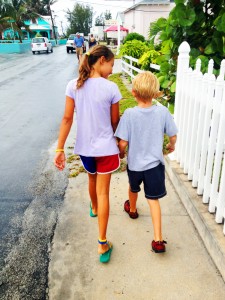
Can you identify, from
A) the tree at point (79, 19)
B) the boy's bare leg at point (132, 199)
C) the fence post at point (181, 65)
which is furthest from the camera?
→ the tree at point (79, 19)

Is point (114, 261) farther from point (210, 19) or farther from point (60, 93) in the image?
point (60, 93)

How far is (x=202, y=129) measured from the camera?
3092 mm

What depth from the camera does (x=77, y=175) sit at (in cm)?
425

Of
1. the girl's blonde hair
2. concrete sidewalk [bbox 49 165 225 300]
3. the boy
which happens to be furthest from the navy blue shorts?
the girl's blonde hair

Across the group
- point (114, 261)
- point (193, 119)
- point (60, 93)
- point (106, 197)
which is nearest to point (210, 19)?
point (193, 119)

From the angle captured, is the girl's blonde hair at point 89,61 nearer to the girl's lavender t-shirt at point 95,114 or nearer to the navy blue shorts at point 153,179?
the girl's lavender t-shirt at point 95,114

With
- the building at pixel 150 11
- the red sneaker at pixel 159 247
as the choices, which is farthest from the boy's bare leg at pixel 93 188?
the building at pixel 150 11

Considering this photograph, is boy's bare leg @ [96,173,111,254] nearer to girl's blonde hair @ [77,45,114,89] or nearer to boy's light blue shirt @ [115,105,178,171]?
boy's light blue shirt @ [115,105,178,171]

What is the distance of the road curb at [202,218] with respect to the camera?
2416mm

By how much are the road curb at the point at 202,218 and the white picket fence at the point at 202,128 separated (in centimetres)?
7

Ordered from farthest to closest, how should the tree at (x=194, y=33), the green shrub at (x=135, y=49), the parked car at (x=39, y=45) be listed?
the parked car at (x=39, y=45) < the green shrub at (x=135, y=49) < the tree at (x=194, y=33)

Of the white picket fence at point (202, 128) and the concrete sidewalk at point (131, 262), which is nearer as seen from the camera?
the concrete sidewalk at point (131, 262)

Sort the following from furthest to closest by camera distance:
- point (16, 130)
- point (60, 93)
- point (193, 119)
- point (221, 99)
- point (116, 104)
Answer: point (60, 93) → point (16, 130) → point (193, 119) → point (221, 99) → point (116, 104)

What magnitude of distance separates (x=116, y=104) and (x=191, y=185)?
1.56 m
